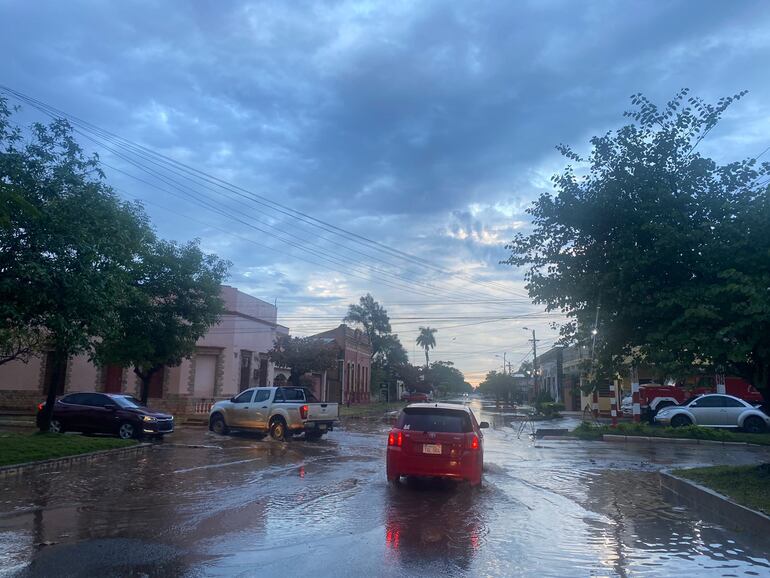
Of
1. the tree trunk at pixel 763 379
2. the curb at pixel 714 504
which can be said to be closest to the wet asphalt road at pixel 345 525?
the curb at pixel 714 504

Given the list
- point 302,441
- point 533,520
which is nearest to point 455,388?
point 302,441

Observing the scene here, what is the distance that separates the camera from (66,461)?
1441 cm

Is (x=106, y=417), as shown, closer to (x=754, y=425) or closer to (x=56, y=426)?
(x=56, y=426)

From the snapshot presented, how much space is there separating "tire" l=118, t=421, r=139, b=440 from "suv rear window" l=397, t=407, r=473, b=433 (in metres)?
11.3

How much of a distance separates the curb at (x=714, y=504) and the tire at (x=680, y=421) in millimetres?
15367

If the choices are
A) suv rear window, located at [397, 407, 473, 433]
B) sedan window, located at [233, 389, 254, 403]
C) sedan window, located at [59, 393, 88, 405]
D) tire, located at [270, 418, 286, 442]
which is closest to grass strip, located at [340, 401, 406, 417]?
sedan window, located at [233, 389, 254, 403]

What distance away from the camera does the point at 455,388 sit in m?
172

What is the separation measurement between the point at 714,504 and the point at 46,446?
46.2ft

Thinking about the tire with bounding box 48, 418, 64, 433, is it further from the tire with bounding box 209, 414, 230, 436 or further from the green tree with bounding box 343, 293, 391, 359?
the green tree with bounding box 343, 293, 391, 359

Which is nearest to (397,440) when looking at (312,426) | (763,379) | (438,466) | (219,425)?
(438,466)

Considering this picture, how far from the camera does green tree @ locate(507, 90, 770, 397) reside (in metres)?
10.8

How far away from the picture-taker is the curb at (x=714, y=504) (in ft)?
28.2

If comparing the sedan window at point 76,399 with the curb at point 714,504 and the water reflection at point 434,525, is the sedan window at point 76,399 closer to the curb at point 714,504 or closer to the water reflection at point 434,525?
the water reflection at point 434,525

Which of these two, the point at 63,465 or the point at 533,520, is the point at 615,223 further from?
the point at 63,465
